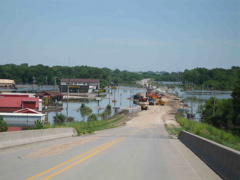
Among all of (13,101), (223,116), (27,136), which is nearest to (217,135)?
(27,136)

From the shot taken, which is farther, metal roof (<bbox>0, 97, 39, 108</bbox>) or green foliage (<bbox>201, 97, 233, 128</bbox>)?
green foliage (<bbox>201, 97, 233, 128</bbox>)

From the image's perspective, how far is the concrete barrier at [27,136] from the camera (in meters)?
16.7

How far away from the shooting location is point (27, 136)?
63.5 ft

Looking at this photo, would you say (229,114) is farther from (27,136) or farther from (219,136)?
(27,136)

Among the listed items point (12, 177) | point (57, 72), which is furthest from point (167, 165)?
point (57, 72)

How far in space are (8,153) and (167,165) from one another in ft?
22.9

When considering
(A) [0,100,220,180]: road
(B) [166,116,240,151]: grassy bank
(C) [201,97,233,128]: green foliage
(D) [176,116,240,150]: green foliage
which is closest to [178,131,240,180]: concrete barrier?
(A) [0,100,220,180]: road

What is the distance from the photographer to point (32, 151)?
15.7m

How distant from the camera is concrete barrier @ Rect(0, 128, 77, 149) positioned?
16.7 m

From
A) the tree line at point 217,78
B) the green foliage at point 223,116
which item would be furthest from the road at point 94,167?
the tree line at point 217,78

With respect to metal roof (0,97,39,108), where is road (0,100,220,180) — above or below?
above

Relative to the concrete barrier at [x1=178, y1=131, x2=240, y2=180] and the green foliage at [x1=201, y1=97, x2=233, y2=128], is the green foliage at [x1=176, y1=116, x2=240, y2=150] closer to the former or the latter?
the concrete barrier at [x1=178, y1=131, x2=240, y2=180]

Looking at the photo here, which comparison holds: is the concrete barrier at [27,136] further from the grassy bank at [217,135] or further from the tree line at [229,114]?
the tree line at [229,114]

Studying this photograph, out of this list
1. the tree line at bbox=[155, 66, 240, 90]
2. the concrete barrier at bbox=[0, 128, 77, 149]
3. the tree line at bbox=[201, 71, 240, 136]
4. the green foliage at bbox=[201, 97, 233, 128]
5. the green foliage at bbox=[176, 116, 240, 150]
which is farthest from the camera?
the tree line at bbox=[155, 66, 240, 90]
